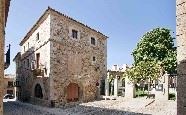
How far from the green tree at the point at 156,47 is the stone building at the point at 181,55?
27.9 metres

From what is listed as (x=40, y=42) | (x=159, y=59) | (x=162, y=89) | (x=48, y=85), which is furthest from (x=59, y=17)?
(x=159, y=59)

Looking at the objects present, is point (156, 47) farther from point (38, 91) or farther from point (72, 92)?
point (38, 91)

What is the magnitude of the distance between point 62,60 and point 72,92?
125 inches

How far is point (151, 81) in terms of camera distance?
2456 centimetres

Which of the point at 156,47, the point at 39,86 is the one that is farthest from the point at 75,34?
the point at 156,47

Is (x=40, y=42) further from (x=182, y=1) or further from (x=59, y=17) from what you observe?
(x=182, y=1)

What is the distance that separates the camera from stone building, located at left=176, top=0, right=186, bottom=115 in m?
4.38

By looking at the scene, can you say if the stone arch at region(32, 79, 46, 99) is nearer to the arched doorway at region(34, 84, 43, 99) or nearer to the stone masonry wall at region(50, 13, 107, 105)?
the arched doorway at region(34, 84, 43, 99)

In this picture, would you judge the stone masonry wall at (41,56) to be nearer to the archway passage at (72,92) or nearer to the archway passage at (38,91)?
the archway passage at (38,91)

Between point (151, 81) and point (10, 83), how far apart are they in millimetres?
36254

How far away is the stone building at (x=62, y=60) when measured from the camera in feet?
61.5

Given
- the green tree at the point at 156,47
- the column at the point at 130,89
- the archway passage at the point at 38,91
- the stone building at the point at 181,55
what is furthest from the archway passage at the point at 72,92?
the stone building at the point at 181,55

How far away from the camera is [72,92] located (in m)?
20.8

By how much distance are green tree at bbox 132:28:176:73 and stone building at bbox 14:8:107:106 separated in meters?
10.2
